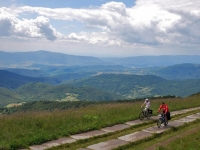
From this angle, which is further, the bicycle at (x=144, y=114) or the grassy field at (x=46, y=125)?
the bicycle at (x=144, y=114)

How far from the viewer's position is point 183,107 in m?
26.2

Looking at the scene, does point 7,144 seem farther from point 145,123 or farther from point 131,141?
point 145,123

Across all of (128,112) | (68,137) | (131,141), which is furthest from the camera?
(128,112)

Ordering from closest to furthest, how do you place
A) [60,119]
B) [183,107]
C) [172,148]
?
1. [172,148]
2. [60,119]
3. [183,107]

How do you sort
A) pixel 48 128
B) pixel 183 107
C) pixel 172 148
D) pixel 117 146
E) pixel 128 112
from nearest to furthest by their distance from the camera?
pixel 172 148 < pixel 117 146 < pixel 48 128 < pixel 128 112 < pixel 183 107

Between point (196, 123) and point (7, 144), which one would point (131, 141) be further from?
point (196, 123)

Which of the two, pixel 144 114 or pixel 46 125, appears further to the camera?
pixel 144 114

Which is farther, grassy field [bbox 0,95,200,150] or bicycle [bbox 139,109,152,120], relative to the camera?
bicycle [bbox 139,109,152,120]

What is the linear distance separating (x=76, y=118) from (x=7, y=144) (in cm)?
636

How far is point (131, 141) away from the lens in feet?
41.2

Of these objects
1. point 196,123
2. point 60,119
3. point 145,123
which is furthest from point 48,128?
point 196,123

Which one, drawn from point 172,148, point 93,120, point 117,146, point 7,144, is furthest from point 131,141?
point 7,144

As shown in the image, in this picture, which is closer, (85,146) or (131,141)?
(85,146)

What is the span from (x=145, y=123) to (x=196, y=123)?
13.3 feet
